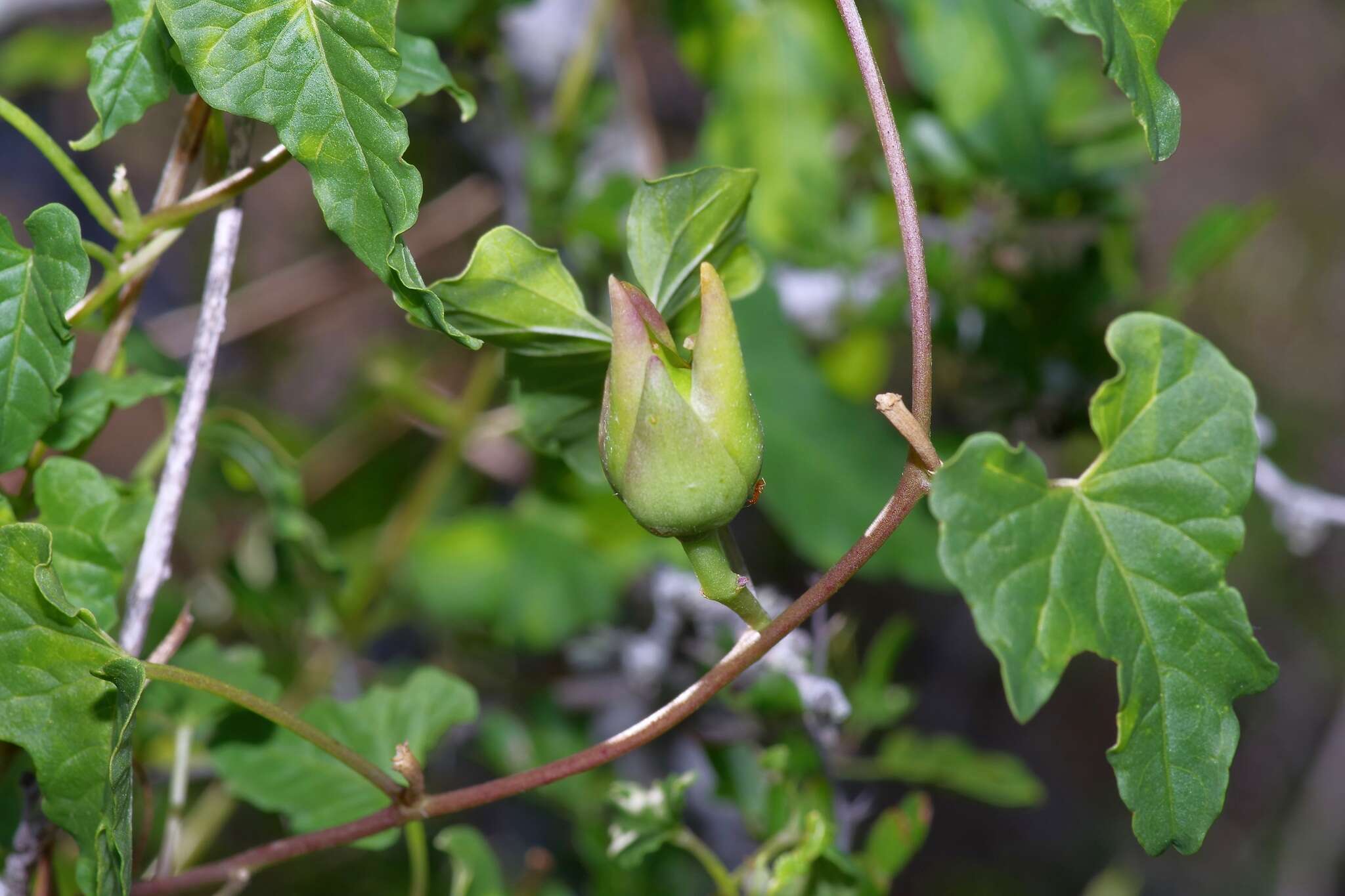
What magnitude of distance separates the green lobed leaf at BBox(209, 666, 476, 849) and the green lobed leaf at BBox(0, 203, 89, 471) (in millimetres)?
235

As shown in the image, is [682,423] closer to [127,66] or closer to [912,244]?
[912,244]

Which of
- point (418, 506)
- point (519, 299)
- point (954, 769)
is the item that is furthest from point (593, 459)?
point (418, 506)

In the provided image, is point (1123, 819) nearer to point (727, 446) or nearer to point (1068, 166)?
point (1068, 166)

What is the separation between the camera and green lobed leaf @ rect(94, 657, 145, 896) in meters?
0.36

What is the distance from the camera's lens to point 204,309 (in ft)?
1.56

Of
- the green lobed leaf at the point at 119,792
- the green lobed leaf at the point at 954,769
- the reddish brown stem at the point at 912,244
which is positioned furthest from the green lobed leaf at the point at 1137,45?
the green lobed leaf at the point at 954,769

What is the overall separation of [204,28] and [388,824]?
0.32m

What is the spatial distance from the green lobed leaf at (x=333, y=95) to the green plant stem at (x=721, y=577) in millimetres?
111

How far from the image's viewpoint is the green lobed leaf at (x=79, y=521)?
46 cm

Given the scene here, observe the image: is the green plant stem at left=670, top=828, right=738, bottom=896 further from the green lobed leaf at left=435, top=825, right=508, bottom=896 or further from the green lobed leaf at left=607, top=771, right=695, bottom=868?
the green lobed leaf at left=435, top=825, right=508, bottom=896

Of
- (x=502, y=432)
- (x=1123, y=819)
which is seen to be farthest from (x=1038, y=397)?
(x=1123, y=819)

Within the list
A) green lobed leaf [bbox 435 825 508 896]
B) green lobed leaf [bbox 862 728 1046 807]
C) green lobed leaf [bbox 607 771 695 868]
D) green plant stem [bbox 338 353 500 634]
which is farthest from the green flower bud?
green plant stem [bbox 338 353 500 634]

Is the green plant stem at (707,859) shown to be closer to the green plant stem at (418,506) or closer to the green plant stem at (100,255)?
the green plant stem at (100,255)

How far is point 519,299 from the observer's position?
1.42ft
